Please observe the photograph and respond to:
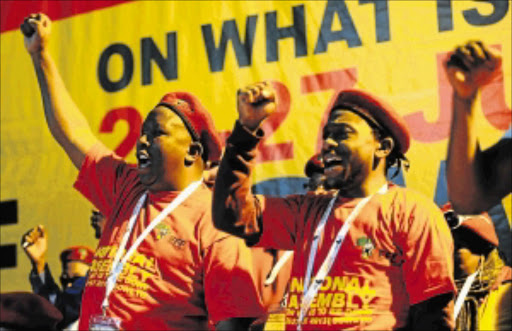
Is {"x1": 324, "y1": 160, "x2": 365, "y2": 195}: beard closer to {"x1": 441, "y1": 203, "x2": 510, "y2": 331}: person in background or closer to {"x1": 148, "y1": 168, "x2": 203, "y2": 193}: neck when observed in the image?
{"x1": 148, "y1": 168, "x2": 203, "y2": 193}: neck

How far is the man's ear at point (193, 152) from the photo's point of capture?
11.7 ft

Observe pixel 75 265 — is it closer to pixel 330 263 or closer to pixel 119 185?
pixel 119 185

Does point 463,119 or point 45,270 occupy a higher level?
point 463,119

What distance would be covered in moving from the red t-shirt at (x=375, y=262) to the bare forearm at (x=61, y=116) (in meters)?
0.98

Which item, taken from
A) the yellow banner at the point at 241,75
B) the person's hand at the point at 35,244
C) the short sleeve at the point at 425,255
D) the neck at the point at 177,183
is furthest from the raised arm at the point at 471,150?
the person's hand at the point at 35,244

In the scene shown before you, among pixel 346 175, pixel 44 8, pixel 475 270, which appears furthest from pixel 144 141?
pixel 44 8

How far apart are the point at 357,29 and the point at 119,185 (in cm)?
228

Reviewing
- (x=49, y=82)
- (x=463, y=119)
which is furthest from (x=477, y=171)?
(x=49, y=82)

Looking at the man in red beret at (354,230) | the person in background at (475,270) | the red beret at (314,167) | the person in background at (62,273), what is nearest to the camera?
the man in red beret at (354,230)

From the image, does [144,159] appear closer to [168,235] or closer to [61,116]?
[168,235]

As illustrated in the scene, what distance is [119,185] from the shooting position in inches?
146

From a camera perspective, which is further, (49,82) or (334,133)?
(49,82)

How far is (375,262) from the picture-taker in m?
3.05

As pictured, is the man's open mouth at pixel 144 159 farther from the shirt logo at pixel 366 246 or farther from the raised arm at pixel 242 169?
the shirt logo at pixel 366 246
